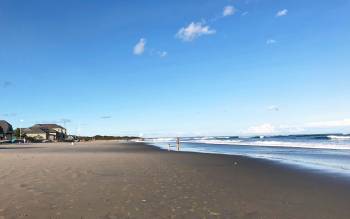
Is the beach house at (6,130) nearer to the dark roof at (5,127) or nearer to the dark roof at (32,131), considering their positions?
the dark roof at (5,127)

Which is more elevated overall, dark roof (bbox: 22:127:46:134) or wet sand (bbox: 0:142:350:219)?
dark roof (bbox: 22:127:46:134)

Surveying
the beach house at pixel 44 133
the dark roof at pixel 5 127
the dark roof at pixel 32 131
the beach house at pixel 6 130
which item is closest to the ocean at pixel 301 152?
the beach house at pixel 6 130

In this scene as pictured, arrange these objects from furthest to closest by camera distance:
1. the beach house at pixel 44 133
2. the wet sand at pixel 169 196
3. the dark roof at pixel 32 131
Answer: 1. the dark roof at pixel 32 131
2. the beach house at pixel 44 133
3. the wet sand at pixel 169 196

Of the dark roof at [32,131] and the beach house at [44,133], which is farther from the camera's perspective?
the dark roof at [32,131]

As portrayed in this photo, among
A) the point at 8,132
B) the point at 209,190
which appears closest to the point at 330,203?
the point at 209,190

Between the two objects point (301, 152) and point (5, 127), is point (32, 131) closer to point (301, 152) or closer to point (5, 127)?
point (5, 127)

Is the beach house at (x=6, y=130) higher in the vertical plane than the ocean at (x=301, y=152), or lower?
higher

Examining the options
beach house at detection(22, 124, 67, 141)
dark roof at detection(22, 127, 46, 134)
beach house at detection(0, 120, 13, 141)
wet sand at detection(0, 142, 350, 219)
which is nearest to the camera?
wet sand at detection(0, 142, 350, 219)

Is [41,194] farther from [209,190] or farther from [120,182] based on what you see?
[209,190]

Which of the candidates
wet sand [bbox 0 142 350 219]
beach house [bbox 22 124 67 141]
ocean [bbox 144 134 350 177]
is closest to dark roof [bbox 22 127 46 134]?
beach house [bbox 22 124 67 141]

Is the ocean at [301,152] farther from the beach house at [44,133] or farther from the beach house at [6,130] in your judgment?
the beach house at [44,133]

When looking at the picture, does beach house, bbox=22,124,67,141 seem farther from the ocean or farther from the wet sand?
the wet sand

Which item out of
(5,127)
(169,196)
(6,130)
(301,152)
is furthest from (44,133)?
(169,196)

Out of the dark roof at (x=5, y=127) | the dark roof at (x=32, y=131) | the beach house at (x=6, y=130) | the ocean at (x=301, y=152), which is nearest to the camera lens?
Answer: the ocean at (x=301, y=152)
